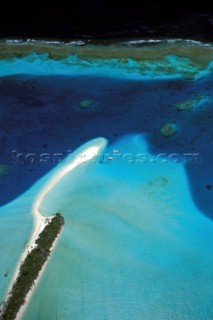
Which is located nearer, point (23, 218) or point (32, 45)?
point (23, 218)

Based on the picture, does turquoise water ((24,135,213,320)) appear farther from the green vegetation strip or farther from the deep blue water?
the deep blue water

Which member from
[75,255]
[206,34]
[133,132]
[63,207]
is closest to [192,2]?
[206,34]

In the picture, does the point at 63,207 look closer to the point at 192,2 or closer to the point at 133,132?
the point at 133,132

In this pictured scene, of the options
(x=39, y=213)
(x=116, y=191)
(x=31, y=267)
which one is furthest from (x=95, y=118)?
(x=31, y=267)

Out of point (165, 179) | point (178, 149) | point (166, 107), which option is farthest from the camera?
point (166, 107)

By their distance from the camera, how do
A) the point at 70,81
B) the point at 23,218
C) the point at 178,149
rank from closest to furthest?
the point at 23,218
the point at 178,149
the point at 70,81

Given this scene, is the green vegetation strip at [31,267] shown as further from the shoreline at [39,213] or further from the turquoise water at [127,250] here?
the turquoise water at [127,250]

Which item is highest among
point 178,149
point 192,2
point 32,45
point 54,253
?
point 192,2

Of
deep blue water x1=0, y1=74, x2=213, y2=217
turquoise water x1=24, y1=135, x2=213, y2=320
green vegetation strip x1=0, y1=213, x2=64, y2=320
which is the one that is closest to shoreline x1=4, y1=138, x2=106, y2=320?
green vegetation strip x1=0, y1=213, x2=64, y2=320
